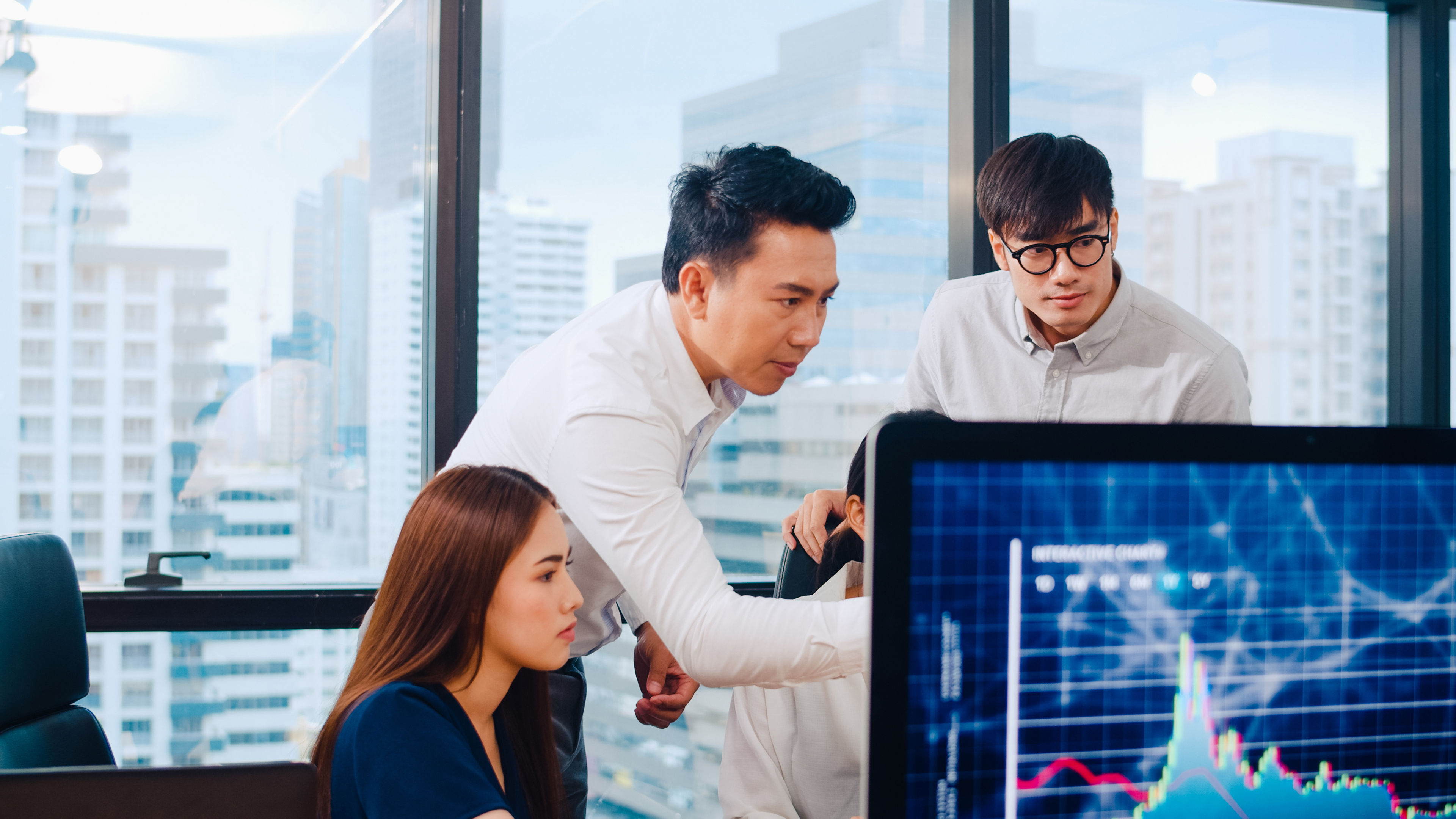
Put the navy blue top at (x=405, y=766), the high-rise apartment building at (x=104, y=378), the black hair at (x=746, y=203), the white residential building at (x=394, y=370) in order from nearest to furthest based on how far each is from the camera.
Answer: the navy blue top at (x=405, y=766) → the black hair at (x=746, y=203) → the high-rise apartment building at (x=104, y=378) → the white residential building at (x=394, y=370)

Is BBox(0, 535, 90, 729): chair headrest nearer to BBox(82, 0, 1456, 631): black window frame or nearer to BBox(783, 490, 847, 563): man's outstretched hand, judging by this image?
BBox(82, 0, 1456, 631): black window frame

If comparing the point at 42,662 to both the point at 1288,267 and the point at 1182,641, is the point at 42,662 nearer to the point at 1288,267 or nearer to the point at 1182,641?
the point at 1182,641

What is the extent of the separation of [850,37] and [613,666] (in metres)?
1.60

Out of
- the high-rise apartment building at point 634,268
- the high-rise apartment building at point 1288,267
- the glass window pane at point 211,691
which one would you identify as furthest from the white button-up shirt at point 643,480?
the high-rise apartment building at point 1288,267

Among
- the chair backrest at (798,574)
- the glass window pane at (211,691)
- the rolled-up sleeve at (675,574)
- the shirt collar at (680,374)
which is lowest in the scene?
the glass window pane at (211,691)

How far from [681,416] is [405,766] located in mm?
542

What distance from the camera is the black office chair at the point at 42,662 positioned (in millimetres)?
1280

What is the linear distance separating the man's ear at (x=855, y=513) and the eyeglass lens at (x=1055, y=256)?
18.9 inches

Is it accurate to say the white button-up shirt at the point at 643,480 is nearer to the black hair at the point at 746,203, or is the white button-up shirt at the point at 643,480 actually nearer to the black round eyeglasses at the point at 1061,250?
the black hair at the point at 746,203

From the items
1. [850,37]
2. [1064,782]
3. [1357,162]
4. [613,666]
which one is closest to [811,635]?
[1064,782]

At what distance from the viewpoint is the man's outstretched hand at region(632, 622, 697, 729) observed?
1.40 metres

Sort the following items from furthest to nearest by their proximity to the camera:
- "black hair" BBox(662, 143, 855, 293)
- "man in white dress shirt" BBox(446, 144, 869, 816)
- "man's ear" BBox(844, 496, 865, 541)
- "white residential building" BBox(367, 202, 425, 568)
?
"white residential building" BBox(367, 202, 425, 568)
"man's ear" BBox(844, 496, 865, 541)
"black hair" BBox(662, 143, 855, 293)
"man in white dress shirt" BBox(446, 144, 869, 816)

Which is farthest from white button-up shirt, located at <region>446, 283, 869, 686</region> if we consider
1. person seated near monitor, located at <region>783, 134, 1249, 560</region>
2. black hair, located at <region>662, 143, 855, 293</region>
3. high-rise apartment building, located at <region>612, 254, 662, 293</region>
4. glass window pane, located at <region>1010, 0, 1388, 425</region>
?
glass window pane, located at <region>1010, 0, 1388, 425</region>

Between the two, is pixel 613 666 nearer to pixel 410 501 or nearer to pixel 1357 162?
pixel 410 501
